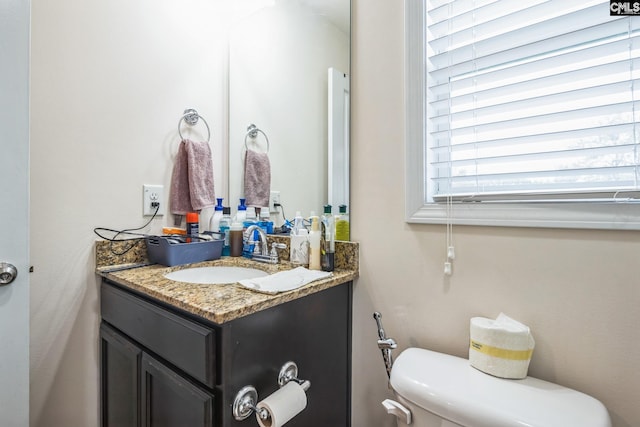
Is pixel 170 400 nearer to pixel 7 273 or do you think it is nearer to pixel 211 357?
pixel 211 357

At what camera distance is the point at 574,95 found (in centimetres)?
77

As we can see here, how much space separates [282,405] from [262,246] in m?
0.69

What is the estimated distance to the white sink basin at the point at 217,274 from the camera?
46.6 inches

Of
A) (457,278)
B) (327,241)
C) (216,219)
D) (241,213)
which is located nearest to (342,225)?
(327,241)

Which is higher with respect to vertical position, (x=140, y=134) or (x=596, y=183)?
(x=140, y=134)

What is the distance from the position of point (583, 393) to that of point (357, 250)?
70 cm

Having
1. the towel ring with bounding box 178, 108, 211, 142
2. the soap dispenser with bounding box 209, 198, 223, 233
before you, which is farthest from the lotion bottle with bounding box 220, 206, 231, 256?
the towel ring with bounding box 178, 108, 211, 142

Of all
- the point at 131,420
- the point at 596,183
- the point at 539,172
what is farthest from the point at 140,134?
the point at 596,183

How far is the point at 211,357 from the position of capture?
2.35 ft

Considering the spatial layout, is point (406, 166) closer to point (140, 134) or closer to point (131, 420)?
point (140, 134)

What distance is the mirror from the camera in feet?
3.98

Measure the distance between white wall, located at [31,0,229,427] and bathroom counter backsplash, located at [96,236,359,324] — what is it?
0.09 m

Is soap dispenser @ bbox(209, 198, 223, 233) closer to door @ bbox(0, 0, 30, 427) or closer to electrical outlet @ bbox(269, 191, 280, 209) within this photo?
electrical outlet @ bbox(269, 191, 280, 209)

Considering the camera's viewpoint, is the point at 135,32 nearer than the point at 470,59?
No
